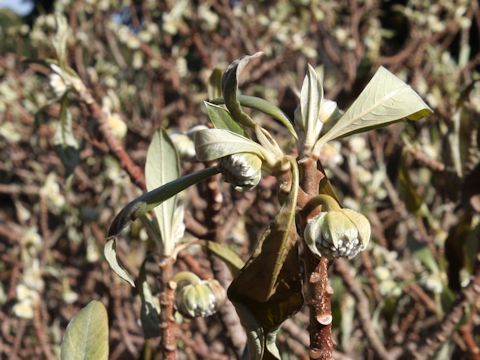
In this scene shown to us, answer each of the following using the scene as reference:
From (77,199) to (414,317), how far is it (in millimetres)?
1647

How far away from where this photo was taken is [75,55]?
3.24 m

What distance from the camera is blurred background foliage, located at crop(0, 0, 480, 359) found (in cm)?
148

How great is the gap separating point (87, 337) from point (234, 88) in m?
0.35

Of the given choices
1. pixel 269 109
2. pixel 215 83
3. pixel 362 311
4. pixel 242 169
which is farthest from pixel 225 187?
pixel 242 169

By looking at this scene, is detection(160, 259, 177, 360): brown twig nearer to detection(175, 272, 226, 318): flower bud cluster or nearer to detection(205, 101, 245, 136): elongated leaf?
detection(175, 272, 226, 318): flower bud cluster

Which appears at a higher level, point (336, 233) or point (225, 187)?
point (336, 233)

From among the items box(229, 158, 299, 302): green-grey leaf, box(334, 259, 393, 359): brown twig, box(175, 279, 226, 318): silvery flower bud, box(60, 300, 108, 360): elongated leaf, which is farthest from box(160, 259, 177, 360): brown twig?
box(334, 259, 393, 359): brown twig

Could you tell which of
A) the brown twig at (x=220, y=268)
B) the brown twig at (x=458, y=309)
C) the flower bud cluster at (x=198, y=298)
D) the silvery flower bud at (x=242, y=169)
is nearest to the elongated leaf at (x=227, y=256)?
the flower bud cluster at (x=198, y=298)

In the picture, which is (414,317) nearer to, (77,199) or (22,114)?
(77,199)

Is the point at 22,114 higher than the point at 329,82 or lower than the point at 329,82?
higher

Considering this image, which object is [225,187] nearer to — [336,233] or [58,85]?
[58,85]

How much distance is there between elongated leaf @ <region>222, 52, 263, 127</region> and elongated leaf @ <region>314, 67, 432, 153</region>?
3.6 inches

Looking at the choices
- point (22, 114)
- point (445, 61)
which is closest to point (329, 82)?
point (445, 61)

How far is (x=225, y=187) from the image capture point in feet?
6.76
